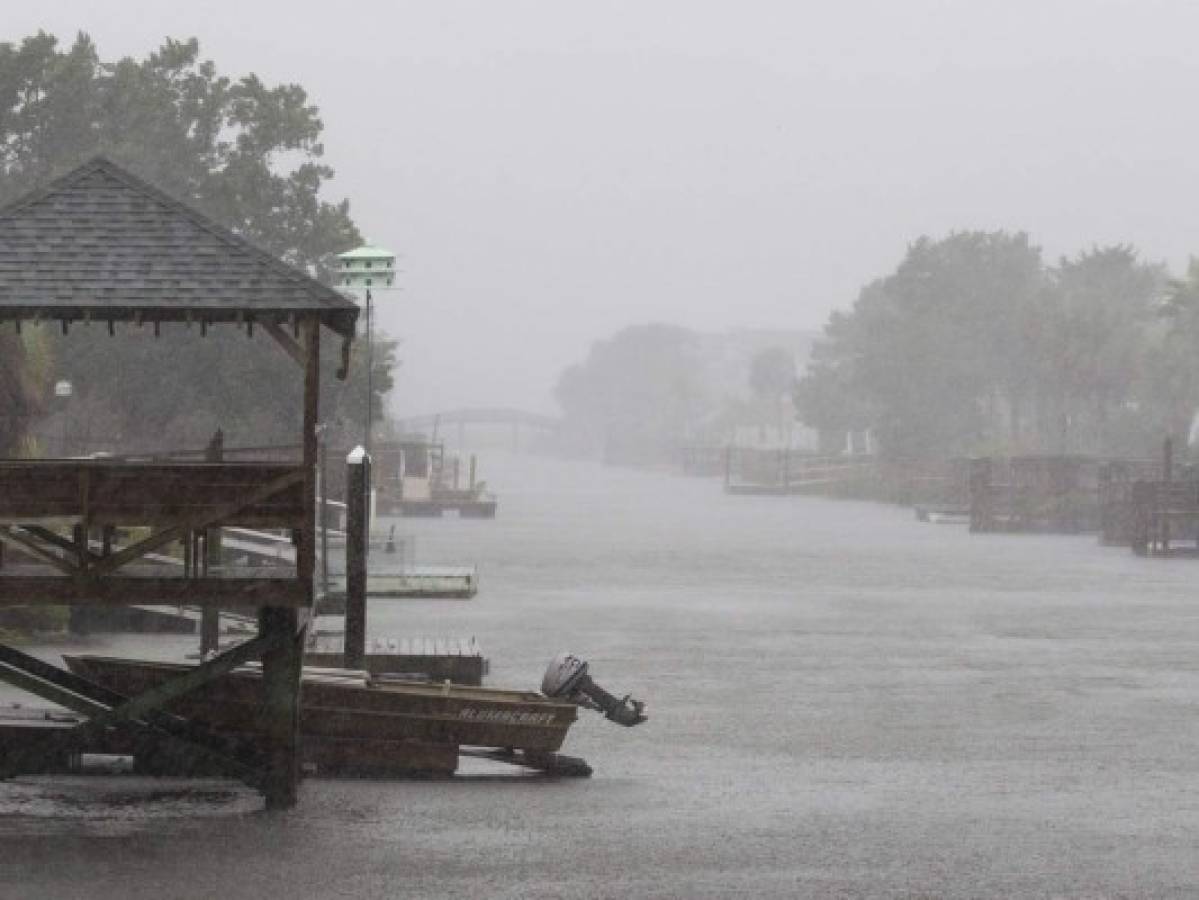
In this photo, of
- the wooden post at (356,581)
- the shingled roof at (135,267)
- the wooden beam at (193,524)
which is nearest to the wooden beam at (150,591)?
the wooden beam at (193,524)

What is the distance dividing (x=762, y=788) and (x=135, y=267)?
21.6 ft

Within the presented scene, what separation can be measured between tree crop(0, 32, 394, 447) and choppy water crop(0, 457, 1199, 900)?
31043 mm

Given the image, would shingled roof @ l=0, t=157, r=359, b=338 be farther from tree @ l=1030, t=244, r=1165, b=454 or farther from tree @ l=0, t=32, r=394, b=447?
tree @ l=1030, t=244, r=1165, b=454

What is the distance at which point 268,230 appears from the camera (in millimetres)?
74750

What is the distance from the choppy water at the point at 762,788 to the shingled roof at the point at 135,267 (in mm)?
3721

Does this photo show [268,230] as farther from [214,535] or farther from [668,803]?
[668,803]

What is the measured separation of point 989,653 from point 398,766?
14410 millimetres

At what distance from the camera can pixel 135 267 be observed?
57.7 ft

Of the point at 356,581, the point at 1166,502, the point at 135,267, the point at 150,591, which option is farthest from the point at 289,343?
the point at 1166,502

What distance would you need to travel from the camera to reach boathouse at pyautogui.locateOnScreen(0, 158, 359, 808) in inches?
668

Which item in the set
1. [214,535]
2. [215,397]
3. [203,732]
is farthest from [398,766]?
[215,397]

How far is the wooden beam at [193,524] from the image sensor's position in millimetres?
16891

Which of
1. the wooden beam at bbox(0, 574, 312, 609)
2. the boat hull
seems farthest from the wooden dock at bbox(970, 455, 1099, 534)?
the wooden beam at bbox(0, 574, 312, 609)

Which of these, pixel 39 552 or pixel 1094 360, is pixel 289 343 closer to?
pixel 39 552
